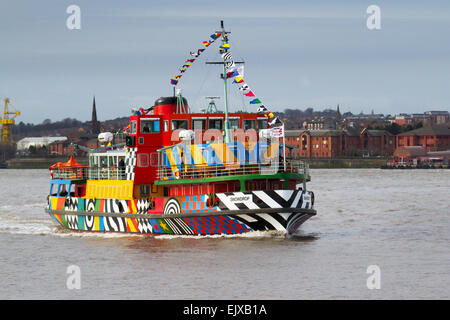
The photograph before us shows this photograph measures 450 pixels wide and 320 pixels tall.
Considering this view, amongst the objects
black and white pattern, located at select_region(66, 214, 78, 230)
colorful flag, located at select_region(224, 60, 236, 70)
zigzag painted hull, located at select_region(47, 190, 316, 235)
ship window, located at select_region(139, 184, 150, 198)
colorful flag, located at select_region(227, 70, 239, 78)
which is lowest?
black and white pattern, located at select_region(66, 214, 78, 230)

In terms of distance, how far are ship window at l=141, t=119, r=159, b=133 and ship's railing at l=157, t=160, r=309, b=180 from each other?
1773mm

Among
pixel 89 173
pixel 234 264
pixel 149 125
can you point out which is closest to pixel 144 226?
pixel 149 125

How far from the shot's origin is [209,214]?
3119 centimetres

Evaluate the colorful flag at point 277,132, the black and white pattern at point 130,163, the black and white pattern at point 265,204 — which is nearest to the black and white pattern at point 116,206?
the black and white pattern at point 130,163

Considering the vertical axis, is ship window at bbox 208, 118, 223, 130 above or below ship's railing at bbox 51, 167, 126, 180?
above

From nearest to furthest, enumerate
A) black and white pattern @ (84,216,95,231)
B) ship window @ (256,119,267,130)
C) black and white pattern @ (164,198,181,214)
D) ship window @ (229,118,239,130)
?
black and white pattern @ (164,198,181,214)
ship window @ (229,118,239,130)
ship window @ (256,119,267,130)
black and white pattern @ (84,216,95,231)

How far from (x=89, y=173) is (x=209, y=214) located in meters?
8.87

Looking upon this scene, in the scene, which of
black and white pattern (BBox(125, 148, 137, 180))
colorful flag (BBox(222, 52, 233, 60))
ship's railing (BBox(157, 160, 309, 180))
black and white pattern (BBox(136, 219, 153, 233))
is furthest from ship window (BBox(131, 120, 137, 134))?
colorful flag (BBox(222, 52, 233, 60))

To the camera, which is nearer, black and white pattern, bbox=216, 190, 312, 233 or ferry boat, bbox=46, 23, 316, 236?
black and white pattern, bbox=216, 190, 312, 233

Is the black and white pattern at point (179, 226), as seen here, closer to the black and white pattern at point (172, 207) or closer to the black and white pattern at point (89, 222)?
the black and white pattern at point (172, 207)

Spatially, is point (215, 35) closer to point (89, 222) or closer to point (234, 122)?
point (234, 122)

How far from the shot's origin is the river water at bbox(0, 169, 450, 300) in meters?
23.2

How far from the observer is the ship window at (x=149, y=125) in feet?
115

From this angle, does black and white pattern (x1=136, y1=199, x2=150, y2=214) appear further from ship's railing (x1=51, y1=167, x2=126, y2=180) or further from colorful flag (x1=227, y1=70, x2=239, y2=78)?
colorful flag (x1=227, y1=70, x2=239, y2=78)
